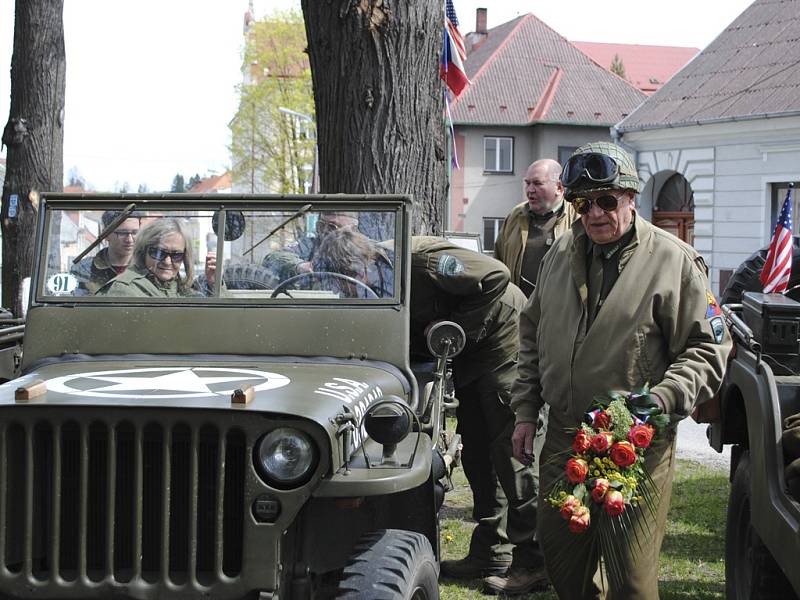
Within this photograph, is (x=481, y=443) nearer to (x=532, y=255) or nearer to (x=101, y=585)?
(x=532, y=255)

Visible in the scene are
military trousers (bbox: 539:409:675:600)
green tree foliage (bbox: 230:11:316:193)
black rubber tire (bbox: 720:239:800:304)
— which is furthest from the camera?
green tree foliage (bbox: 230:11:316:193)

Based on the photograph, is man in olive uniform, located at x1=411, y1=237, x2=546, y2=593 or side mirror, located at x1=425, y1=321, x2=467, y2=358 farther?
man in olive uniform, located at x1=411, y1=237, x2=546, y2=593

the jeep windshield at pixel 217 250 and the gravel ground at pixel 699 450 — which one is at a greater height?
the jeep windshield at pixel 217 250

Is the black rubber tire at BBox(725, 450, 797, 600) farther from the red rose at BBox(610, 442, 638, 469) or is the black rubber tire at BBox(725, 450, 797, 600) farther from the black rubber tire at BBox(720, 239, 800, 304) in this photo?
the black rubber tire at BBox(720, 239, 800, 304)

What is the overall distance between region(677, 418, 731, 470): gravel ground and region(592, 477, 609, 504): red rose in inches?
210

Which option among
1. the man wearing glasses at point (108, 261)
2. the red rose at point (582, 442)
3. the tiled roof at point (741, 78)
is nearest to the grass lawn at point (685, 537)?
the red rose at point (582, 442)

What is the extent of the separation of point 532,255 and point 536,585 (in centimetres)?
188

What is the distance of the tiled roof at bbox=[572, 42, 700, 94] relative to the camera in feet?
184

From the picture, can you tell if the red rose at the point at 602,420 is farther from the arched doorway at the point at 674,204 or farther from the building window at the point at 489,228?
the building window at the point at 489,228

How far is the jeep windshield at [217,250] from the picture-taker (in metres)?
4.57

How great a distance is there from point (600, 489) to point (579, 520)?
11cm

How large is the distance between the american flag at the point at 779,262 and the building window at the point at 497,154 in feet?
111

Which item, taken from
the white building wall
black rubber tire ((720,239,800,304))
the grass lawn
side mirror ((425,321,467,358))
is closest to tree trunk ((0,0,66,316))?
the grass lawn

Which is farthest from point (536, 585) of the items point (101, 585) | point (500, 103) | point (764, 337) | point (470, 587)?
point (500, 103)
